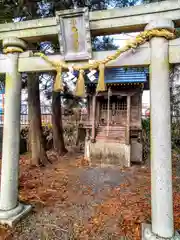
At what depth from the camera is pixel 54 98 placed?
8.63m

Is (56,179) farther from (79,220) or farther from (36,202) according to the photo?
(79,220)

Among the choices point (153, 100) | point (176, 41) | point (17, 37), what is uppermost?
point (17, 37)

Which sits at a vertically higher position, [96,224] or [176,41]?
[176,41]

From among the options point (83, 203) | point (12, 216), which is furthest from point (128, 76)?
point (12, 216)

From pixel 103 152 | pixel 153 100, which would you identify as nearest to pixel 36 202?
pixel 153 100

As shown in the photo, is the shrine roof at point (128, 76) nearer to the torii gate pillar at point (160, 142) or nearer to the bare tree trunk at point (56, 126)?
the bare tree trunk at point (56, 126)

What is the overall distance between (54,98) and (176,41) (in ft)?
22.2

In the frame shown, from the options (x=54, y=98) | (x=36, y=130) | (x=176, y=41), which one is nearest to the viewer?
(x=176, y=41)

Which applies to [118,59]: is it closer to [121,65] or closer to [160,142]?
[121,65]

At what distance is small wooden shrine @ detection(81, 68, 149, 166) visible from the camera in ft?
23.5

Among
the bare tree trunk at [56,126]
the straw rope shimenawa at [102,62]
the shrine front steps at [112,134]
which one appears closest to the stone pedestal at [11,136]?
the straw rope shimenawa at [102,62]

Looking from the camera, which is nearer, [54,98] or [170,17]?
[170,17]

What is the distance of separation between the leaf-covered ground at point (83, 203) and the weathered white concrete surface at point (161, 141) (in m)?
0.48

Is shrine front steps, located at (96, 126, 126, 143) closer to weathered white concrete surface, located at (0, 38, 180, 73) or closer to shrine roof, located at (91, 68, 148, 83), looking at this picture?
shrine roof, located at (91, 68, 148, 83)
